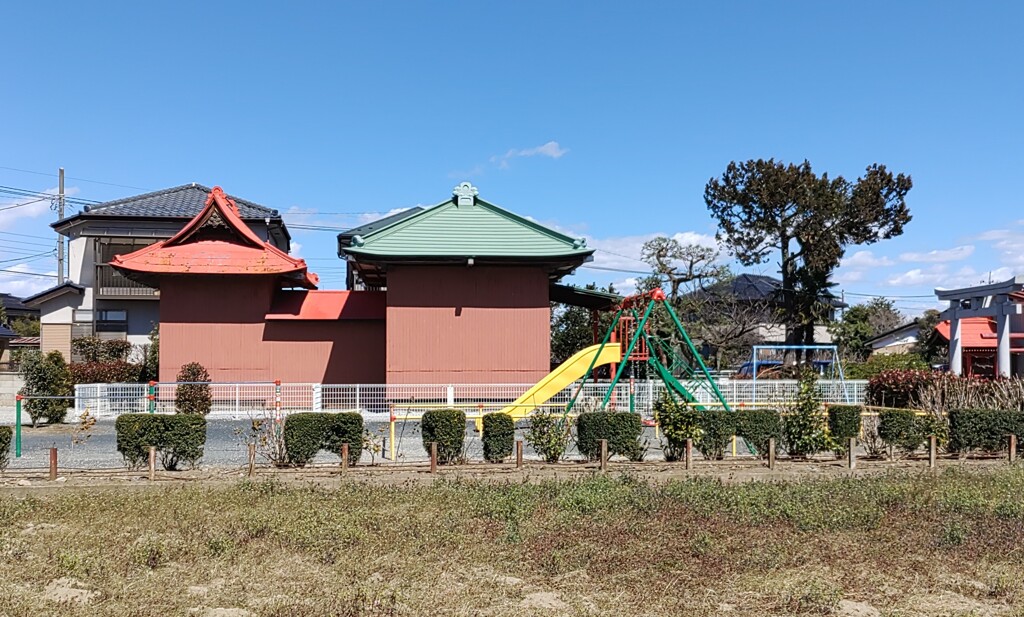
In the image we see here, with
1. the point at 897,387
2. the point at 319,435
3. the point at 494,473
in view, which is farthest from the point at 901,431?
the point at 897,387

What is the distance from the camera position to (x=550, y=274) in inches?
930

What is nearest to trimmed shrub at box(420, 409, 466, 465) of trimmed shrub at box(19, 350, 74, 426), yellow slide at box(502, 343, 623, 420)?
yellow slide at box(502, 343, 623, 420)

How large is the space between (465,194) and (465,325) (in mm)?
3700

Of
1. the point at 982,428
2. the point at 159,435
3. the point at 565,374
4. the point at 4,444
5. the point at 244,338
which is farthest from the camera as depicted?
the point at 244,338

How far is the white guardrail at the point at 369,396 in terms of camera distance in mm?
19672

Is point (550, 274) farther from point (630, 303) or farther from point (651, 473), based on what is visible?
point (651, 473)

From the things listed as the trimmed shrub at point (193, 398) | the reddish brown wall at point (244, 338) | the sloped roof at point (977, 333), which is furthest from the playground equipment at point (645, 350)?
the sloped roof at point (977, 333)

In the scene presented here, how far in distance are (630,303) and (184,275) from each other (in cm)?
1199

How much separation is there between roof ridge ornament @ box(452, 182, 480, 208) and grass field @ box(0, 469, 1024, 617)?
1354 cm

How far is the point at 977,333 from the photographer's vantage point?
2695 centimetres

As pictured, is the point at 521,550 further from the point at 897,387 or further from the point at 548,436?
the point at 897,387

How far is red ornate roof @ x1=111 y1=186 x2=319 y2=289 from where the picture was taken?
21.6 metres

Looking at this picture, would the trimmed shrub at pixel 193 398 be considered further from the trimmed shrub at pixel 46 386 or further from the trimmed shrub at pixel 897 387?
the trimmed shrub at pixel 897 387

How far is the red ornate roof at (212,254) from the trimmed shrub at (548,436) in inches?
474
